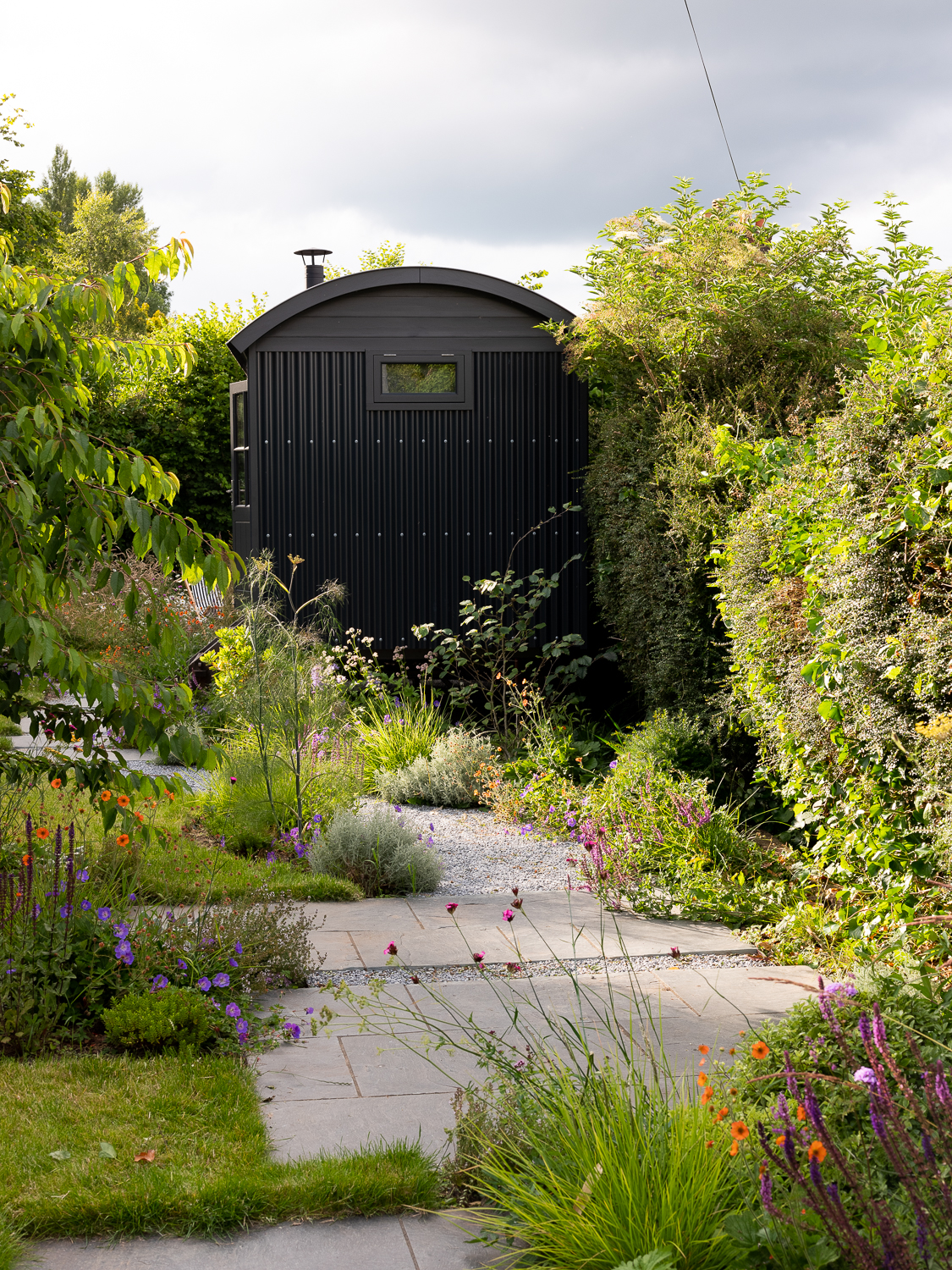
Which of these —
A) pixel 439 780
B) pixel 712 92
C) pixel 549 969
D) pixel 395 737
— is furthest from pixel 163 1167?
pixel 712 92

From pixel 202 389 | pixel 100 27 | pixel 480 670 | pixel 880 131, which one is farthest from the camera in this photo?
pixel 202 389

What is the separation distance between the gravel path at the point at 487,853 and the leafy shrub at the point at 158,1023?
6.74 ft

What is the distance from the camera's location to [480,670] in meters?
8.95

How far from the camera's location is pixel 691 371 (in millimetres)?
7035

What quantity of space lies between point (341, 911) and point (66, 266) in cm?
2534

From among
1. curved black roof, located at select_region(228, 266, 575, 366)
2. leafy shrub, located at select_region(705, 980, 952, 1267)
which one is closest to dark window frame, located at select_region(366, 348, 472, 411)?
curved black roof, located at select_region(228, 266, 575, 366)

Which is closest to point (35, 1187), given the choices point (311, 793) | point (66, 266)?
point (311, 793)

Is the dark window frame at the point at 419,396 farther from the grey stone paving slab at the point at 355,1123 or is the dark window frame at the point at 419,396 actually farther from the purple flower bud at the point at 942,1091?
the purple flower bud at the point at 942,1091

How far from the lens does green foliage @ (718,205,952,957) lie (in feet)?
11.1

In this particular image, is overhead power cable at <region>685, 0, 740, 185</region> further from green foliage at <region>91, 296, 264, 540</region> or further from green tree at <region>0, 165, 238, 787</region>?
green foliage at <region>91, 296, 264, 540</region>

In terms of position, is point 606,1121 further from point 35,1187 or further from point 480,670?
point 480,670

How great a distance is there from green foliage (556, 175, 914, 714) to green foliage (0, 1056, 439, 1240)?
416cm

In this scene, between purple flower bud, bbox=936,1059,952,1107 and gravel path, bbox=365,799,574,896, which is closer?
purple flower bud, bbox=936,1059,952,1107

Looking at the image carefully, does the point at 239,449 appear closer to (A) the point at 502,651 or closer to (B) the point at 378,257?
(A) the point at 502,651
